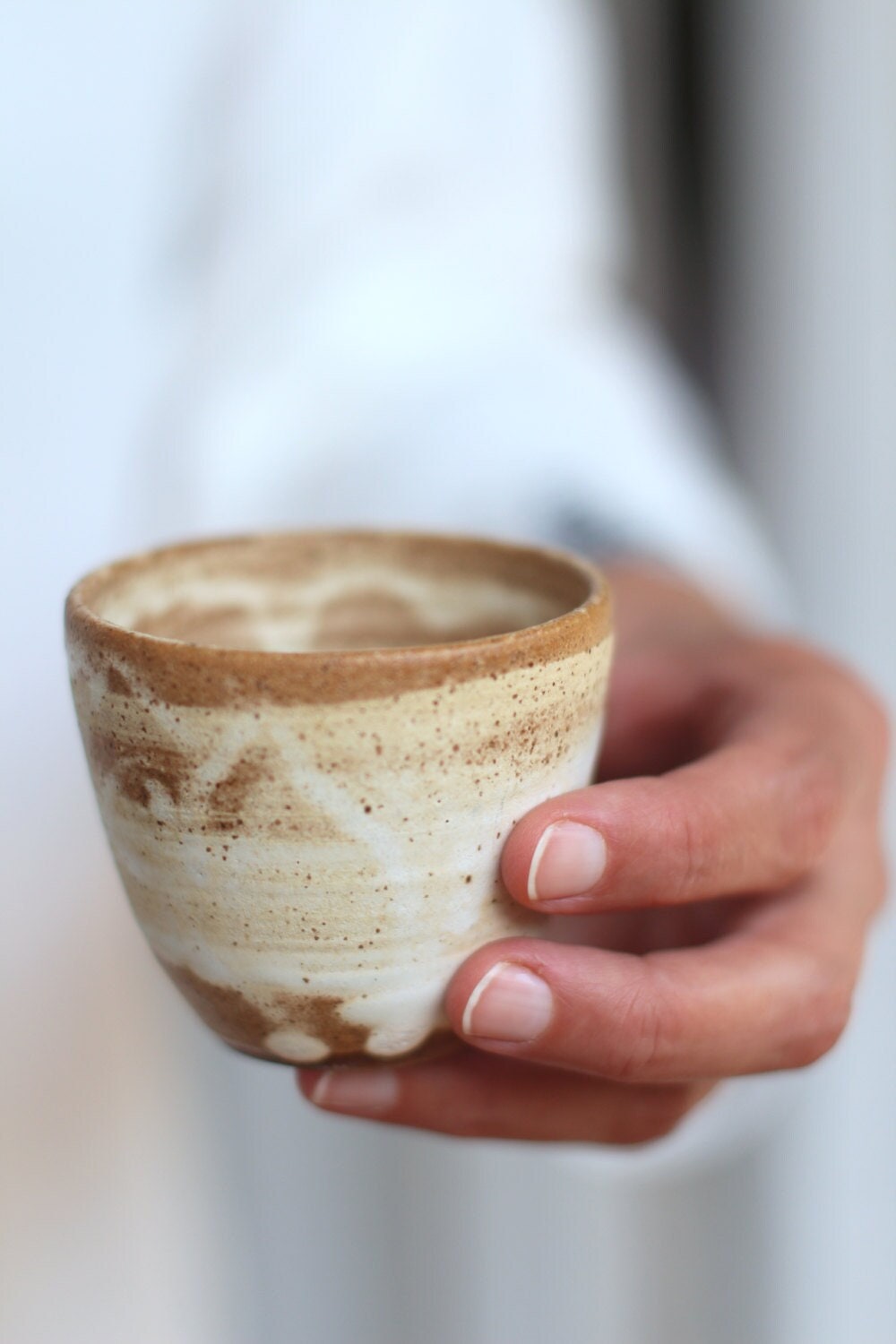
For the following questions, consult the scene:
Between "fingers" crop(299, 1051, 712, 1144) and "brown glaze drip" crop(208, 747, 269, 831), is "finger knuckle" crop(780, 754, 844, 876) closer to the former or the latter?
"fingers" crop(299, 1051, 712, 1144)

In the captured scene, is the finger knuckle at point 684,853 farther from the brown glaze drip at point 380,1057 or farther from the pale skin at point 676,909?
the brown glaze drip at point 380,1057

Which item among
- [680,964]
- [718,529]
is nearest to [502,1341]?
[718,529]

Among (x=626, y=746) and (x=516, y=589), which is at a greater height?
(x=516, y=589)

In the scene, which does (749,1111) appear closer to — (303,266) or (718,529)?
(718,529)

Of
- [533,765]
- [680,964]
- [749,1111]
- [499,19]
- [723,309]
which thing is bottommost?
[749,1111]

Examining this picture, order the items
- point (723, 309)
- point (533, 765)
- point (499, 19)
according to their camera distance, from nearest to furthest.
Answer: point (533, 765), point (499, 19), point (723, 309)

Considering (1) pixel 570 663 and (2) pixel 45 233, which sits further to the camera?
(2) pixel 45 233
